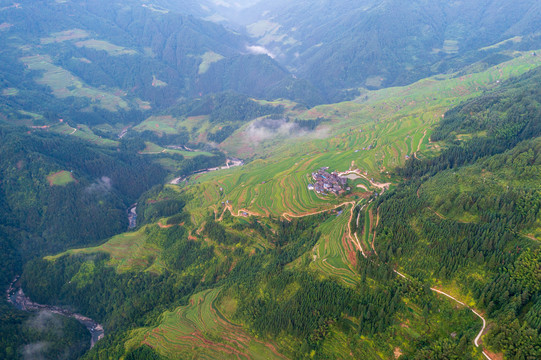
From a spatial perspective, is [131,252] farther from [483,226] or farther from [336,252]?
[483,226]

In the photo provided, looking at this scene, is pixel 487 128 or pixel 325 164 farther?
pixel 325 164

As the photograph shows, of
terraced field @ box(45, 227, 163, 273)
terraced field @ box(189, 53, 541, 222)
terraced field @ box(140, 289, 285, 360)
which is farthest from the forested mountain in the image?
terraced field @ box(189, 53, 541, 222)

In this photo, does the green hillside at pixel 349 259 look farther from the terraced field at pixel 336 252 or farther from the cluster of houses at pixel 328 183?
the cluster of houses at pixel 328 183

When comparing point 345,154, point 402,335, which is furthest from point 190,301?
point 345,154

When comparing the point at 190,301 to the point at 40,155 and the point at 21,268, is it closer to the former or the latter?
the point at 21,268

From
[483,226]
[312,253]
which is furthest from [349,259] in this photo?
[483,226]

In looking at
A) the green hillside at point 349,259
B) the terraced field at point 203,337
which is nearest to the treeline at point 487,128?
the green hillside at point 349,259
